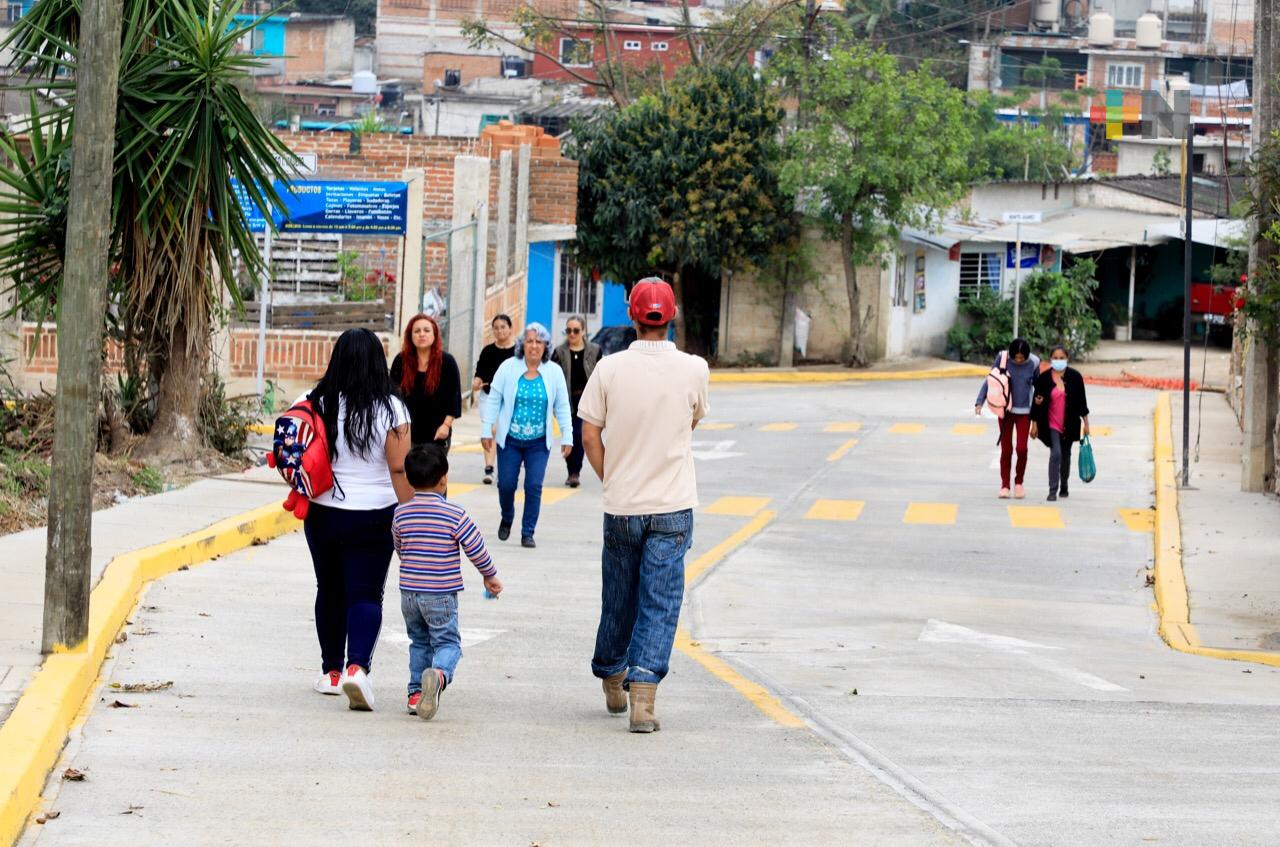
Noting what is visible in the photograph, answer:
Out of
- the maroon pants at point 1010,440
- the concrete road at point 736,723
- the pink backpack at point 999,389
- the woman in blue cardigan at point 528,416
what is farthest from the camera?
the maroon pants at point 1010,440

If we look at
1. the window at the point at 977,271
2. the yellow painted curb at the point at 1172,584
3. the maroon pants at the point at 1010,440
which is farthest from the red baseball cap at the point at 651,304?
the window at the point at 977,271

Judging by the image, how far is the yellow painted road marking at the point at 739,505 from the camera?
61.8 ft

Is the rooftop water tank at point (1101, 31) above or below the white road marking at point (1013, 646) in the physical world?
above

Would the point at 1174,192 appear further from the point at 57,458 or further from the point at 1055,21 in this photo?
the point at 57,458

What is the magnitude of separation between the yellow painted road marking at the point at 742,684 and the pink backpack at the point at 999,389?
9084 mm

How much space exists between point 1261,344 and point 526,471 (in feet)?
29.7

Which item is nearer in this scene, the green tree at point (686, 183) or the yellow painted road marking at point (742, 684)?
the yellow painted road marking at point (742, 684)

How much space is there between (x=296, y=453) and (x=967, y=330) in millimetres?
37969

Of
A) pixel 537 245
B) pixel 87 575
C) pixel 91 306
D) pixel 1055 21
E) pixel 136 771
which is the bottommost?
pixel 136 771

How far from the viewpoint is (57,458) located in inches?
332

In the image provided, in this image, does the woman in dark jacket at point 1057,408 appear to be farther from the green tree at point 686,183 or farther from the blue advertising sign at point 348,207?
the green tree at point 686,183

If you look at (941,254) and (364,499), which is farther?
(941,254)

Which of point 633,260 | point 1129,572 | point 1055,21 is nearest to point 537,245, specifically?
point 633,260

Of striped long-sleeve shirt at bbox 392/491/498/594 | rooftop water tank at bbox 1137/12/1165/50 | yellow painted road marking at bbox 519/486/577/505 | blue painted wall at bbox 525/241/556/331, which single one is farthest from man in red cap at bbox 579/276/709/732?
rooftop water tank at bbox 1137/12/1165/50
